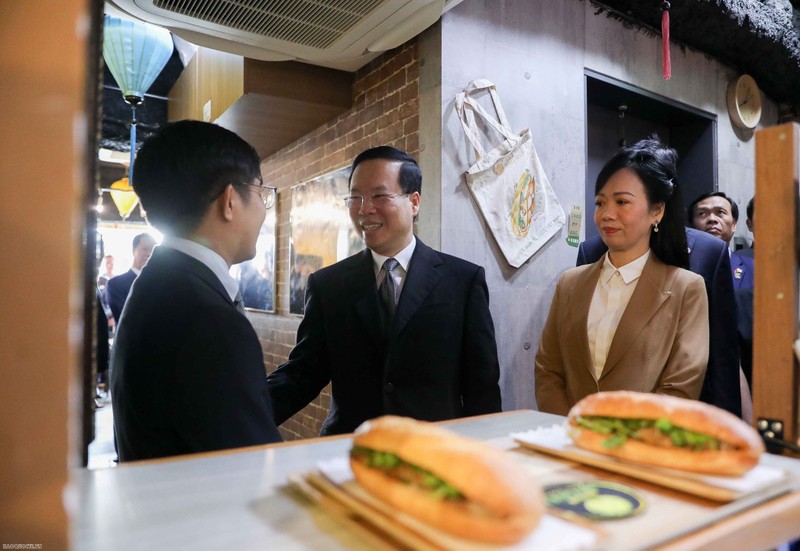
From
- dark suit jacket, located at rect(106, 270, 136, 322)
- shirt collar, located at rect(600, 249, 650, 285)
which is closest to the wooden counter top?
shirt collar, located at rect(600, 249, 650, 285)

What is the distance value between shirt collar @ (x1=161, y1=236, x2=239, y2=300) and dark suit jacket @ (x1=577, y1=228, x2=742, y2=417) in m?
1.89

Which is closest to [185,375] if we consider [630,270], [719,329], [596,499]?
[596,499]

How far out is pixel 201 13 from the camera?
275cm

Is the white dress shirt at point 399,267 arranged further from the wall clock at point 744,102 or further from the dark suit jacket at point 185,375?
the wall clock at point 744,102

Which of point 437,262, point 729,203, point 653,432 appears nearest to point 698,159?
point 729,203

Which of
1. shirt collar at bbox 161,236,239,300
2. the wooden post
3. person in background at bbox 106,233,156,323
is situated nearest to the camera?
the wooden post

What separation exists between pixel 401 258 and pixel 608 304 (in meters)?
0.86

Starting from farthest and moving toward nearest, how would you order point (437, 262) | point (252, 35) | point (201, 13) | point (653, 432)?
point (252, 35)
point (201, 13)
point (437, 262)
point (653, 432)

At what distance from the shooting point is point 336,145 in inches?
172

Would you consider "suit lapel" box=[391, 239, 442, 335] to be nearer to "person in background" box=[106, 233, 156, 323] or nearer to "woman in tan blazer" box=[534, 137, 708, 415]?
"woman in tan blazer" box=[534, 137, 708, 415]

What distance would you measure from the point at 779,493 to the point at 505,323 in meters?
2.63

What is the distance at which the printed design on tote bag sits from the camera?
3.42 meters

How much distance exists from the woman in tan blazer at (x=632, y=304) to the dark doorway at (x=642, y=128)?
2001 millimetres

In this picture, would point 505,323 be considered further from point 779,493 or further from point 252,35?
point 779,493
